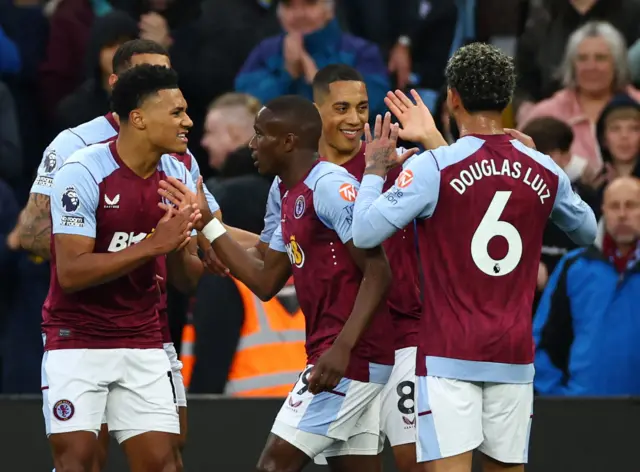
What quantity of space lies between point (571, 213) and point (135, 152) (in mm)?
1780

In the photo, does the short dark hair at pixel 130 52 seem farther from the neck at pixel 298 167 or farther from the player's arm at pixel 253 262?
the neck at pixel 298 167

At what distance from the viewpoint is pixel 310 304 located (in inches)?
233

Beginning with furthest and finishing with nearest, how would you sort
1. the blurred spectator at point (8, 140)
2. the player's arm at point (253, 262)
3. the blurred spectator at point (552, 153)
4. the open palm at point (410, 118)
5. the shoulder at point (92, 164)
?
the blurred spectator at point (8, 140) → the blurred spectator at point (552, 153) → the player's arm at point (253, 262) → the shoulder at point (92, 164) → the open palm at point (410, 118)

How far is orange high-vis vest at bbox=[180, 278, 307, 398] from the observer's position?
773 centimetres

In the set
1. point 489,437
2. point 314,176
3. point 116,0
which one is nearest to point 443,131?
point 116,0

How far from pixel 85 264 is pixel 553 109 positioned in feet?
14.2

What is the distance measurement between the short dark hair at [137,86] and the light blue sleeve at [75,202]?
0.32 m

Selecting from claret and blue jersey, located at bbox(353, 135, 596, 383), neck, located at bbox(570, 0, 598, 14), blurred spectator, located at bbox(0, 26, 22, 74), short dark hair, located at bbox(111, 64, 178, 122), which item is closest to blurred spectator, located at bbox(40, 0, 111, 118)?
blurred spectator, located at bbox(0, 26, 22, 74)

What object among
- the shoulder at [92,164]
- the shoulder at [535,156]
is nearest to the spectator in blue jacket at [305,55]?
the shoulder at [92,164]

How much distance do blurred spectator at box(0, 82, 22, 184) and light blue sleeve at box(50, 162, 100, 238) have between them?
3.64 m

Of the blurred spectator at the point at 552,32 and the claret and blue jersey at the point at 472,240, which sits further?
the blurred spectator at the point at 552,32

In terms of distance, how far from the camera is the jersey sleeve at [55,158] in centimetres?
659

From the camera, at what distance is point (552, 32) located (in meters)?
9.82

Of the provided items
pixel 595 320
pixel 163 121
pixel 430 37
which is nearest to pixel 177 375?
pixel 163 121
